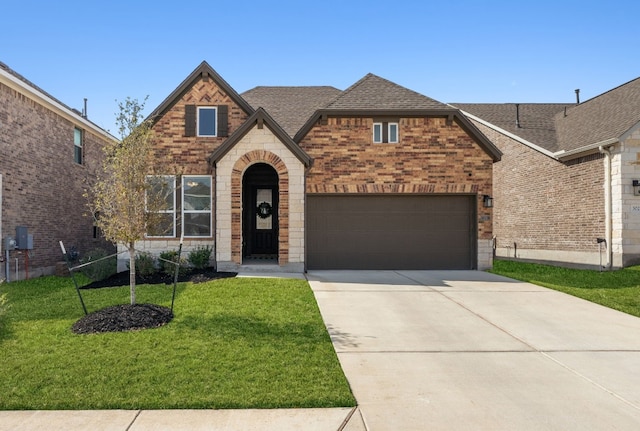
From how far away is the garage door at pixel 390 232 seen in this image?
1425 centimetres

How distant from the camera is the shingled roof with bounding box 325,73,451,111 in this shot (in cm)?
1422

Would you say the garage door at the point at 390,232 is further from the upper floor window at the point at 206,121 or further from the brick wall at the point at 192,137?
the upper floor window at the point at 206,121

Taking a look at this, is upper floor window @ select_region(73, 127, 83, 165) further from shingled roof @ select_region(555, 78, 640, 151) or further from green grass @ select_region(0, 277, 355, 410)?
shingled roof @ select_region(555, 78, 640, 151)

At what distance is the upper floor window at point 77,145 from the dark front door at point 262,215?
6635 mm

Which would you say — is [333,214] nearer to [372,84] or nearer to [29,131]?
[372,84]

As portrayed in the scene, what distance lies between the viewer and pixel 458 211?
14.5 meters

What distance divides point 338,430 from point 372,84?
1406cm

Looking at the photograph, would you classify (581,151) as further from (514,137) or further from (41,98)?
(41,98)

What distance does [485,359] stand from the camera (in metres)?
5.50

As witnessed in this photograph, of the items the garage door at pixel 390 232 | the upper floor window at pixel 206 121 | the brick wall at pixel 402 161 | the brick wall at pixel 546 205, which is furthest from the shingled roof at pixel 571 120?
the upper floor window at pixel 206 121

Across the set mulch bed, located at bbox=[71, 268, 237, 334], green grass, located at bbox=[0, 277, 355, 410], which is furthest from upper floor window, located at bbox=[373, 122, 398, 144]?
mulch bed, located at bbox=[71, 268, 237, 334]

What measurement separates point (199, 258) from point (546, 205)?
14495 millimetres

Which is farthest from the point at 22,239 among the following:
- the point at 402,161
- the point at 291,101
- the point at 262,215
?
the point at 402,161

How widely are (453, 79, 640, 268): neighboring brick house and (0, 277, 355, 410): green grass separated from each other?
12.1m
